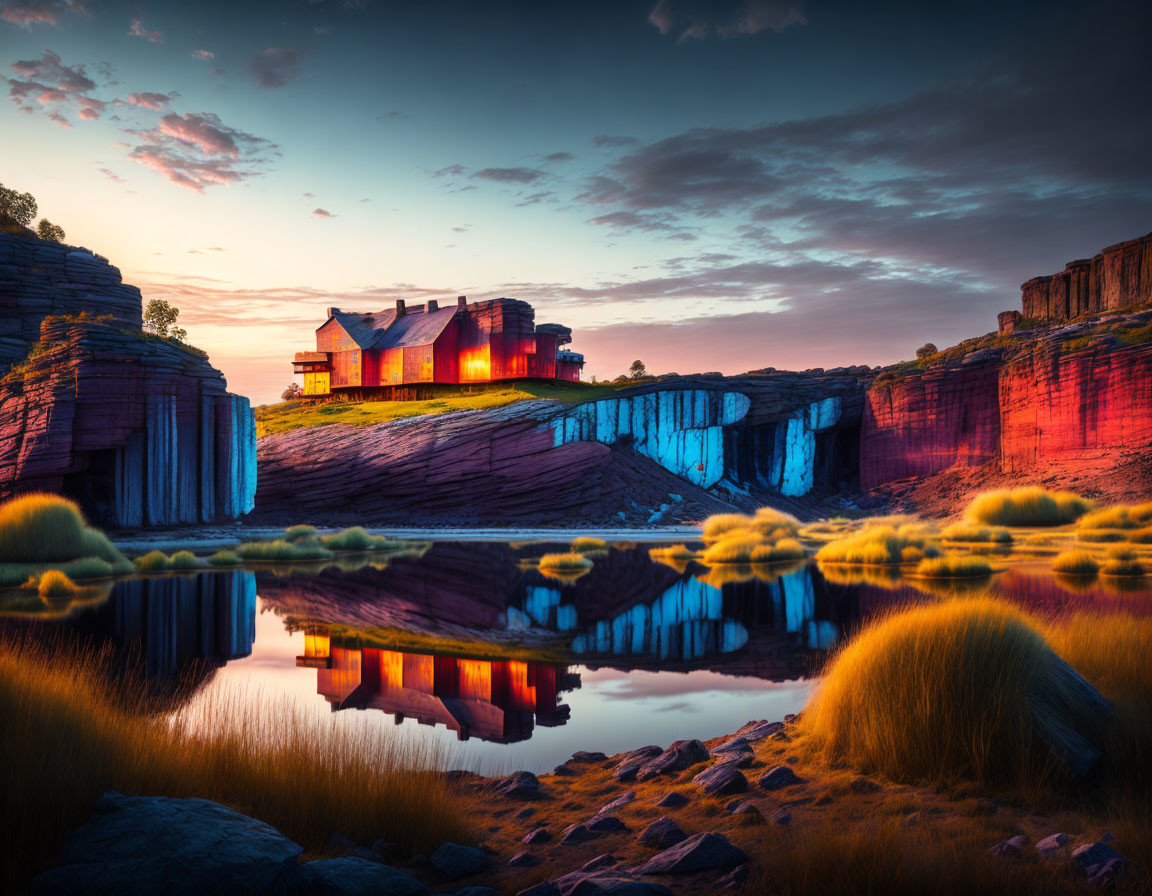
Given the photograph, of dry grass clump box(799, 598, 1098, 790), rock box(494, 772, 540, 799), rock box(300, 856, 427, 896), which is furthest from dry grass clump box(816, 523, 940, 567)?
rock box(300, 856, 427, 896)

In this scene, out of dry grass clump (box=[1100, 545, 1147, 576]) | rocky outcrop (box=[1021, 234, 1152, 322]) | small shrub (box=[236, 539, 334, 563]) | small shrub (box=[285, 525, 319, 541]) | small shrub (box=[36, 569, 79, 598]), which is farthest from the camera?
rocky outcrop (box=[1021, 234, 1152, 322])

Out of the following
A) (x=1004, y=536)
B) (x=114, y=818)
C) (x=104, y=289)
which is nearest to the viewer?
(x=114, y=818)

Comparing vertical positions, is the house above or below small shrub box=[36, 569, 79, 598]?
above

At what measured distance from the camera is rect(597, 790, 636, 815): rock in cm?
539

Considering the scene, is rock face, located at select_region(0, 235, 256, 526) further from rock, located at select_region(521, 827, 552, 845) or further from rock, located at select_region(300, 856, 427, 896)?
rock, located at select_region(300, 856, 427, 896)

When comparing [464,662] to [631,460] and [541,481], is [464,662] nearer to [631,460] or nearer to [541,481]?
[541,481]

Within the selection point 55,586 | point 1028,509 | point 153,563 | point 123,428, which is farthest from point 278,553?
point 1028,509

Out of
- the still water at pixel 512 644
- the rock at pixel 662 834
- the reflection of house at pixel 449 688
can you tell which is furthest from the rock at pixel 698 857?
the reflection of house at pixel 449 688

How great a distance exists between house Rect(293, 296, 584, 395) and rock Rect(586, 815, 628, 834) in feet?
154

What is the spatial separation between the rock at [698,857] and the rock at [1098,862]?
167cm

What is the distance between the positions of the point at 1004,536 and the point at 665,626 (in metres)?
15.6

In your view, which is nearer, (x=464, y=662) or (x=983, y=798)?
(x=983, y=798)

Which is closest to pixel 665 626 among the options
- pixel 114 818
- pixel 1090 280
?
pixel 114 818

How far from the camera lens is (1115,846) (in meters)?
4.07
